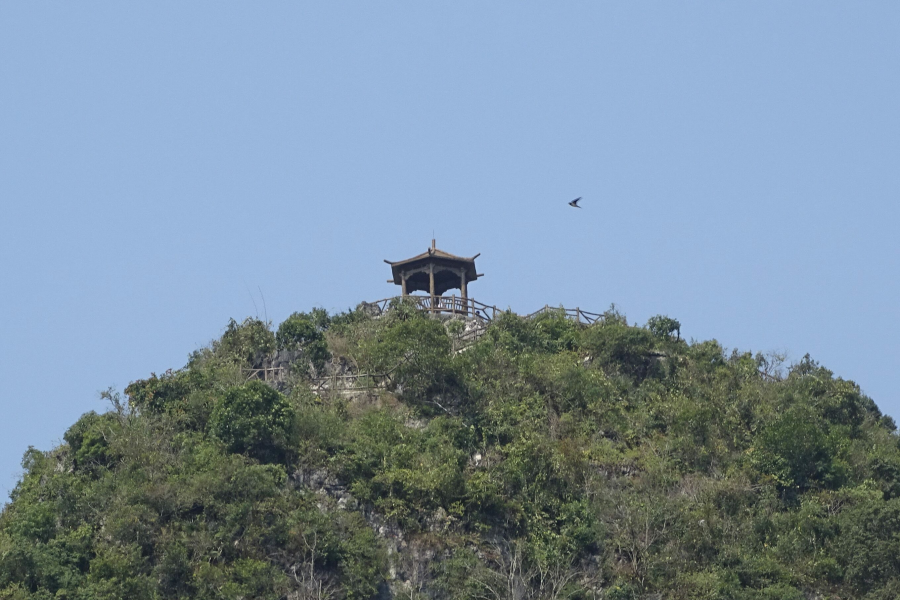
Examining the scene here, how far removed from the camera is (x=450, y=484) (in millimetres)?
42906

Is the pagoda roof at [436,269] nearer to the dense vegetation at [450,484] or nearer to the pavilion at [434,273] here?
the pavilion at [434,273]

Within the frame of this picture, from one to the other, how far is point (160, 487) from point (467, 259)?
62.3ft

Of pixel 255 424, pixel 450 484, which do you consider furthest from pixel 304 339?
pixel 450 484

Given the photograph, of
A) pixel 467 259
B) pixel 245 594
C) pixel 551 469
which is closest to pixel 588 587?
pixel 551 469

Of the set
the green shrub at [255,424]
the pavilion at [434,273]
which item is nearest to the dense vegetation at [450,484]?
the green shrub at [255,424]

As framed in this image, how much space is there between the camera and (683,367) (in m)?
51.5

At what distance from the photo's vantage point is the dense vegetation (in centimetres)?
4069

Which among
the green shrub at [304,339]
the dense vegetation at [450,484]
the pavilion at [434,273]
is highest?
the pavilion at [434,273]

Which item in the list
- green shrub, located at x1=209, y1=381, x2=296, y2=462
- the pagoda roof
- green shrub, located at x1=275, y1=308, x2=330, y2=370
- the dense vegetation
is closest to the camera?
the dense vegetation

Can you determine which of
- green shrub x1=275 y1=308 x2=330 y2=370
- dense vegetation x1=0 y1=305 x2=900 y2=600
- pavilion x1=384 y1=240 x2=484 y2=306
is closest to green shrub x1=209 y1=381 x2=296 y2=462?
dense vegetation x1=0 y1=305 x2=900 y2=600

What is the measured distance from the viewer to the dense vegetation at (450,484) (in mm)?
40688

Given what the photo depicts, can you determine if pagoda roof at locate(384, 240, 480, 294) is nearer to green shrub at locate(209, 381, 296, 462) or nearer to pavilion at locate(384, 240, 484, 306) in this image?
pavilion at locate(384, 240, 484, 306)

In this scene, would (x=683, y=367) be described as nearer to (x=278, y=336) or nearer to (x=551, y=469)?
(x=551, y=469)

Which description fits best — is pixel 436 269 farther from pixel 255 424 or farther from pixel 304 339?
pixel 255 424
